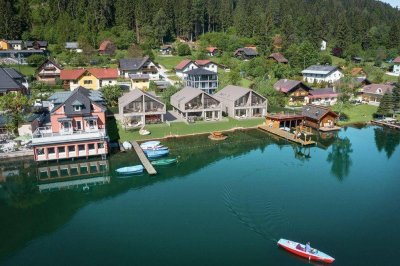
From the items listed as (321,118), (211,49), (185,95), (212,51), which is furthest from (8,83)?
(211,49)

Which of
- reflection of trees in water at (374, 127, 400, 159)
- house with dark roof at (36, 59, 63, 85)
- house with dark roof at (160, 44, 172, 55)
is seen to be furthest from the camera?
house with dark roof at (160, 44, 172, 55)

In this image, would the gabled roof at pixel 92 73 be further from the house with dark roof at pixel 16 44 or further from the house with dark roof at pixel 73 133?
the house with dark roof at pixel 16 44

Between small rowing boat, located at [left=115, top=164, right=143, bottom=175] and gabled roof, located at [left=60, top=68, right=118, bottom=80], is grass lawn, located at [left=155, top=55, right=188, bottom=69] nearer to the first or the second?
gabled roof, located at [left=60, top=68, right=118, bottom=80]

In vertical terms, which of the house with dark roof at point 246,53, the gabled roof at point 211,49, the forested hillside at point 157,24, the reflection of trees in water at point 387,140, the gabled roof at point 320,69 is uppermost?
the forested hillside at point 157,24

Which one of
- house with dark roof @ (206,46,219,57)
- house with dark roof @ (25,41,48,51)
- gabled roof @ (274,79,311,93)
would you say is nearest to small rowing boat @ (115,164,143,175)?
gabled roof @ (274,79,311,93)

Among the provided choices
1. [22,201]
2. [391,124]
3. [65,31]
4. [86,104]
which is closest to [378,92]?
[391,124]

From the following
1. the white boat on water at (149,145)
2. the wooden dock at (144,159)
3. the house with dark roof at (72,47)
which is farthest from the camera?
the house with dark roof at (72,47)

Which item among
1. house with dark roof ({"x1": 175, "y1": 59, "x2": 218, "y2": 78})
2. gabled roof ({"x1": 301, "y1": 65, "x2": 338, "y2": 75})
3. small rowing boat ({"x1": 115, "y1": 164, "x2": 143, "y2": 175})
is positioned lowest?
small rowing boat ({"x1": 115, "y1": 164, "x2": 143, "y2": 175})

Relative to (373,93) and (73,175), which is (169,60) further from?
(73,175)

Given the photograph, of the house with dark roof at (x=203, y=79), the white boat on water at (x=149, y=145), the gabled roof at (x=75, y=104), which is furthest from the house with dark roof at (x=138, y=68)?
the white boat on water at (x=149, y=145)
